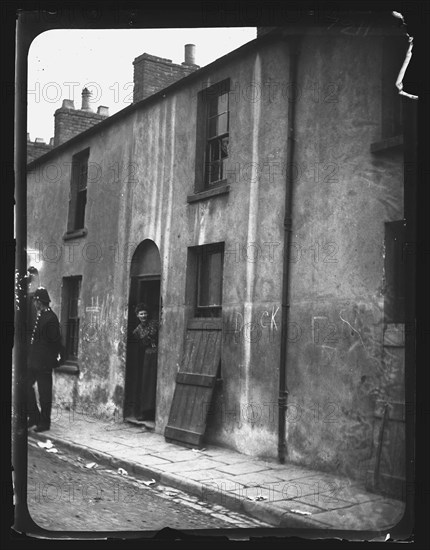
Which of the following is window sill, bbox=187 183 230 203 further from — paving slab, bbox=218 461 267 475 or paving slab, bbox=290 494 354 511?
paving slab, bbox=290 494 354 511

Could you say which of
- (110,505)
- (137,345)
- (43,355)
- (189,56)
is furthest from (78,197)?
(110,505)

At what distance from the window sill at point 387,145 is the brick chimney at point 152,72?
6329 mm

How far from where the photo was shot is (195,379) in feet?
30.2

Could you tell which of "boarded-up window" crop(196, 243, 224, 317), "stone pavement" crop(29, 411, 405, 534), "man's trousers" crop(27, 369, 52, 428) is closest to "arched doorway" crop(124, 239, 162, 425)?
"stone pavement" crop(29, 411, 405, 534)

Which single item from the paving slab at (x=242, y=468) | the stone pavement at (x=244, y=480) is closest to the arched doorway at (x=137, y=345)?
the stone pavement at (x=244, y=480)

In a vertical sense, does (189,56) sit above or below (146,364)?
above

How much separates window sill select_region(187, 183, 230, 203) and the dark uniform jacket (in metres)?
2.73

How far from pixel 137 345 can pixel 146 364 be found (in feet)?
1.41

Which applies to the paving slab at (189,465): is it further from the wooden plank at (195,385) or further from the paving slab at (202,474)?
the wooden plank at (195,385)

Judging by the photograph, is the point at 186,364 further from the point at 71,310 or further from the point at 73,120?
the point at 73,120

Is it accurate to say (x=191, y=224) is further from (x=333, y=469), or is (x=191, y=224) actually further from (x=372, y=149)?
(x=333, y=469)

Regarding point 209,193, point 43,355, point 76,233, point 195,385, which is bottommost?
point 195,385

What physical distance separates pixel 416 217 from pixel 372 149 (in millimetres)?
2208

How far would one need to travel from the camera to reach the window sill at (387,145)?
6.58m
